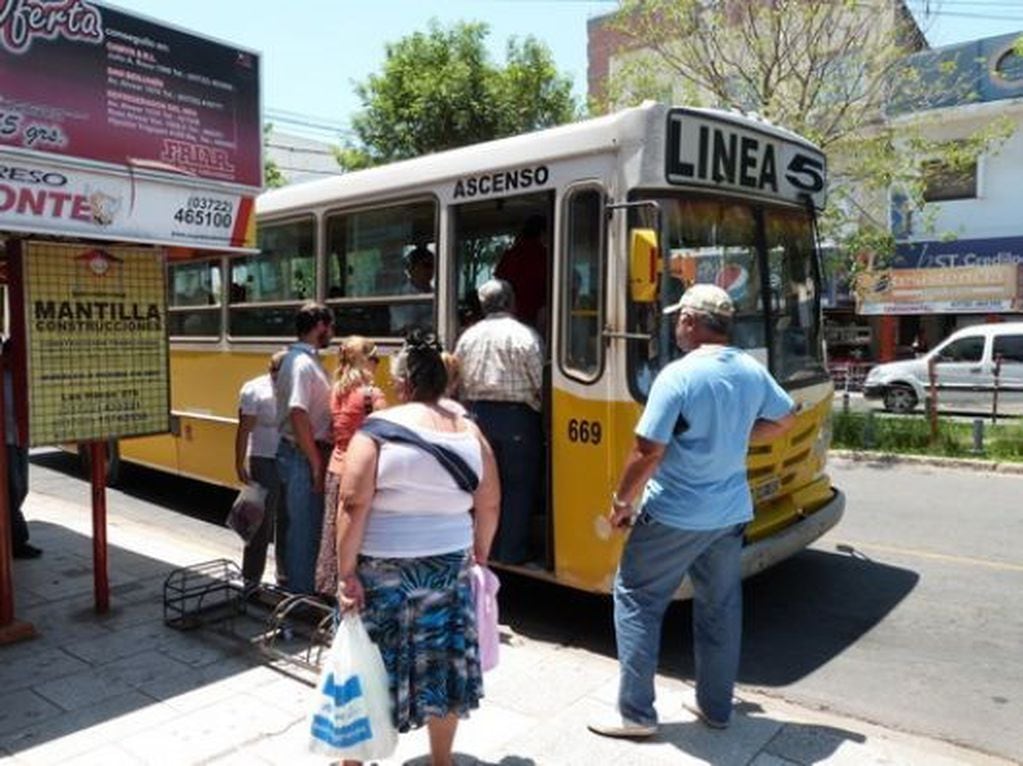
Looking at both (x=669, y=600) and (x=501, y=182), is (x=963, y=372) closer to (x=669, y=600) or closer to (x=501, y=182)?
(x=501, y=182)

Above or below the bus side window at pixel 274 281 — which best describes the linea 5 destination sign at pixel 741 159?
above

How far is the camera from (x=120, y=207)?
14.3ft

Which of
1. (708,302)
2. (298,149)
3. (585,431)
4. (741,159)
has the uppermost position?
(298,149)

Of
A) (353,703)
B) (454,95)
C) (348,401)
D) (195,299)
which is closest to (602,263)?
(348,401)

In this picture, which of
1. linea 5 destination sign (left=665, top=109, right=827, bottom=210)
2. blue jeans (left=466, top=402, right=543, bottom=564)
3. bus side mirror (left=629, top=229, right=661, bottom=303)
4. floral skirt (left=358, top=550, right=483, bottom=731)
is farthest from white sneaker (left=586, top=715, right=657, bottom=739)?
linea 5 destination sign (left=665, top=109, right=827, bottom=210)

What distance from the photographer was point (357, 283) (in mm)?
6422

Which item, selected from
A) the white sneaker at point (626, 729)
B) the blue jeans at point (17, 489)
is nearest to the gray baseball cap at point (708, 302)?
the white sneaker at point (626, 729)

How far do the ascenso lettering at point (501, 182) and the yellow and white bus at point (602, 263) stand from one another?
0.01 m

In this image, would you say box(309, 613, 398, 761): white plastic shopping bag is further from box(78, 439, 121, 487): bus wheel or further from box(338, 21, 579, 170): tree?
box(338, 21, 579, 170): tree

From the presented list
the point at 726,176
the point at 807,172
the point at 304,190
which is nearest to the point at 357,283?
the point at 304,190

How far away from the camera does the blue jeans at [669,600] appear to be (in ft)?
12.1

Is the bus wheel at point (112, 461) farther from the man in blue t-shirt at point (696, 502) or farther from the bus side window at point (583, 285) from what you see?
the man in blue t-shirt at point (696, 502)

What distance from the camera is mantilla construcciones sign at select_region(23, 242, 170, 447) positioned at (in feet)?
15.6

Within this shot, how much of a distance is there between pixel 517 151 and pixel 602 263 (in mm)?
964
